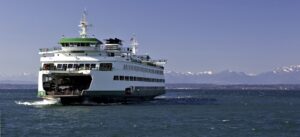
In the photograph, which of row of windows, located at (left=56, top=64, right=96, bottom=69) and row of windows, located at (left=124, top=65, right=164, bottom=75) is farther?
row of windows, located at (left=124, top=65, right=164, bottom=75)

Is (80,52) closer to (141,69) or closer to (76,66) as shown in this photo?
(76,66)

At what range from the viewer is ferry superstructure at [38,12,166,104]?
2709 inches

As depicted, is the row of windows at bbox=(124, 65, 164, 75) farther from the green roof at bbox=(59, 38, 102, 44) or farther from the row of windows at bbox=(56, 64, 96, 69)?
the row of windows at bbox=(56, 64, 96, 69)

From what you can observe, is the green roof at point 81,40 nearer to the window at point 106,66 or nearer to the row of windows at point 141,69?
the window at point 106,66

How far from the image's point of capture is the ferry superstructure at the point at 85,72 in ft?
226

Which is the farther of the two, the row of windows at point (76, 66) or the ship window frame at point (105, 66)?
the row of windows at point (76, 66)

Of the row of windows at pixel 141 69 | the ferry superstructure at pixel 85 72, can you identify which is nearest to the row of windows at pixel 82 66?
the ferry superstructure at pixel 85 72

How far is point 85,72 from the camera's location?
68250 mm

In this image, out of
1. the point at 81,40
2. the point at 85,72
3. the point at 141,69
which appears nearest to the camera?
the point at 85,72

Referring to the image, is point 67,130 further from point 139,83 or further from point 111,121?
point 139,83

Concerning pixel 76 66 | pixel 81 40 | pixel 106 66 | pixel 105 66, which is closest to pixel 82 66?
pixel 76 66

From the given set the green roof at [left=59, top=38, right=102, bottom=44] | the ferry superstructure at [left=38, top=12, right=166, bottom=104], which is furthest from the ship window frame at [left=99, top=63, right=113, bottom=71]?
the green roof at [left=59, top=38, right=102, bottom=44]

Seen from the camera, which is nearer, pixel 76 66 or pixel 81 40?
pixel 76 66

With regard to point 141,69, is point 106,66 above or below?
below
